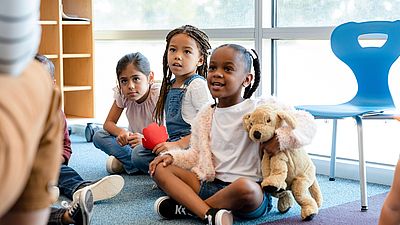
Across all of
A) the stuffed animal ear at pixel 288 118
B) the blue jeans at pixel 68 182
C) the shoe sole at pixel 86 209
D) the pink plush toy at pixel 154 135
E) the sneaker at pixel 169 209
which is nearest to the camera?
the shoe sole at pixel 86 209

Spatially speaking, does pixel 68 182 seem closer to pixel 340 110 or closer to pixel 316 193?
pixel 316 193

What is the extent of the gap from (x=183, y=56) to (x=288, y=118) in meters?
0.64

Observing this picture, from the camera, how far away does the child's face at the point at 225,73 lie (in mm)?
2305

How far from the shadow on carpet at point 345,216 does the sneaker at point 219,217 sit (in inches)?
7.6

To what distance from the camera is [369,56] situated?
2.74m

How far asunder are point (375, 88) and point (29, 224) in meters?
1.98

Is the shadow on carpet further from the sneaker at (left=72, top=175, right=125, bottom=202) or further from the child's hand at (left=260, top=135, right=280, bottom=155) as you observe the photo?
the sneaker at (left=72, top=175, right=125, bottom=202)

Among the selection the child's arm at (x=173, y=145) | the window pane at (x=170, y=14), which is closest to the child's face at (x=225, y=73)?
the child's arm at (x=173, y=145)

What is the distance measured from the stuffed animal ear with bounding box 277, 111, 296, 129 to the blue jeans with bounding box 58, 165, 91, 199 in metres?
0.80

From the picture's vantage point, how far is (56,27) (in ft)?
13.1

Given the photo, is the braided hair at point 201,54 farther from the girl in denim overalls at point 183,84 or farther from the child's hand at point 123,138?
the child's hand at point 123,138

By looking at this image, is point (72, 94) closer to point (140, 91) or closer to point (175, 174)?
point (140, 91)

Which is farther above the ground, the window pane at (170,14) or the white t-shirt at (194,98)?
the window pane at (170,14)

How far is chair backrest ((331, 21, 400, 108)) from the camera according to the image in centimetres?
267
